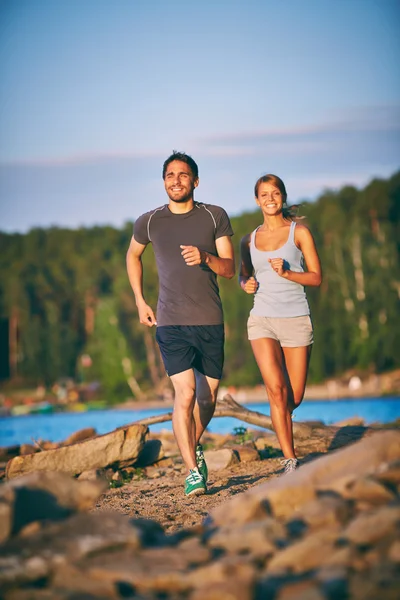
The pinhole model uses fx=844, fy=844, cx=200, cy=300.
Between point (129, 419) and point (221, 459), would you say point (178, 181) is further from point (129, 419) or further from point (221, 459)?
point (129, 419)

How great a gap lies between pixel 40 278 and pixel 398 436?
167 feet

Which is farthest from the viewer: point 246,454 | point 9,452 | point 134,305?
point 134,305

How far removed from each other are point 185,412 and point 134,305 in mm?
38218

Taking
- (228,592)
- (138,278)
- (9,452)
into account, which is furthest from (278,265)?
(9,452)

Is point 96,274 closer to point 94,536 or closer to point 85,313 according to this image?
point 85,313

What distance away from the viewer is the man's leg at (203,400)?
224 inches

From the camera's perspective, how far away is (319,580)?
251 centimetres

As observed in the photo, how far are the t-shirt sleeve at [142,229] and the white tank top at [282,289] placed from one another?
2.64ft

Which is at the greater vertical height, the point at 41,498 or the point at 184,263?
the point at 184,263

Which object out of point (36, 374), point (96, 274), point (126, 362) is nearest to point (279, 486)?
point (126, 362)

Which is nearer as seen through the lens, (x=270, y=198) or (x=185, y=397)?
(x=185, y=397)

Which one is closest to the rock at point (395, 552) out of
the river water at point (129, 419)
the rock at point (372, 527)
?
the rock at point (372, 527)

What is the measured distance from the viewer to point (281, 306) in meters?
5.51

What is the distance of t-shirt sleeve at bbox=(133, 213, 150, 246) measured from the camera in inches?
226
